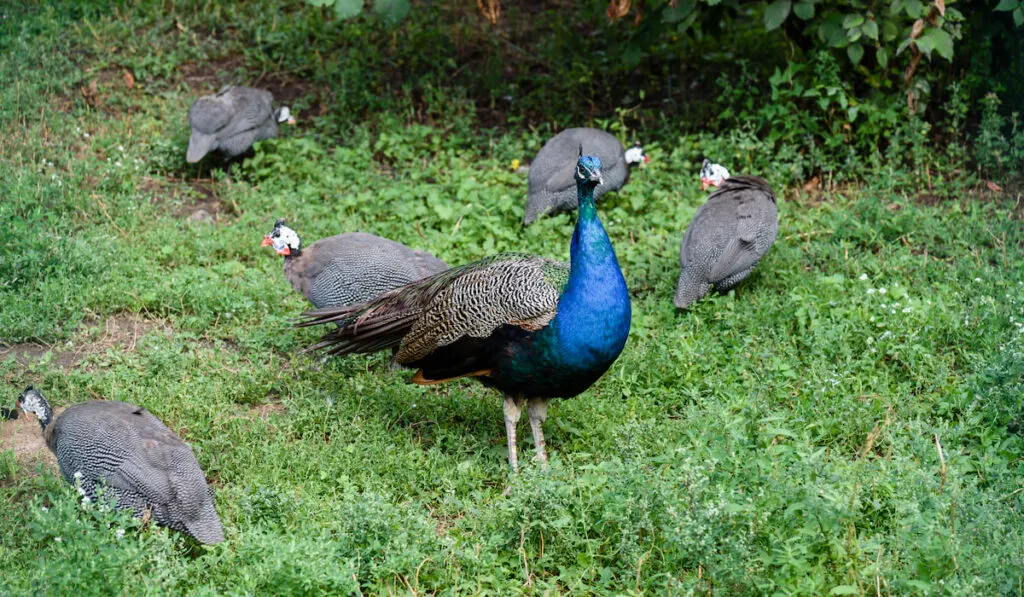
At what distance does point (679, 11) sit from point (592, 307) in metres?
3.47

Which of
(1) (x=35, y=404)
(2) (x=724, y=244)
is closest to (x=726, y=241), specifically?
(2) (x=724, y=244)

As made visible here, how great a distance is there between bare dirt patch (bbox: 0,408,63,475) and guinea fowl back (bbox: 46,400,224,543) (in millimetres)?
389

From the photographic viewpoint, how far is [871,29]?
6.89 m

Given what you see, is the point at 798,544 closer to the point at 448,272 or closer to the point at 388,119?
the point at 448,272

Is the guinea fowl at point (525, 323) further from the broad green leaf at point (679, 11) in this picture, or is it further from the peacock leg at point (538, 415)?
the broad green leaf at point (679, 11)

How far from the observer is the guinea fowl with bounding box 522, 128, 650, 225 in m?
7.11

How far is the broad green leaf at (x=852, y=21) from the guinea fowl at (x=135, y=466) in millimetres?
4963

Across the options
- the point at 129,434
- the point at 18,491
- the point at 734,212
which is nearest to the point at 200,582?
the point at 129,434

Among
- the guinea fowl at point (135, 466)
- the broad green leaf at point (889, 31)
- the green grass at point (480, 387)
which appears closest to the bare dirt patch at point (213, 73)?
the green grass at point (480, 387)

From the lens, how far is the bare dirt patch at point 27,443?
4891 millimetres

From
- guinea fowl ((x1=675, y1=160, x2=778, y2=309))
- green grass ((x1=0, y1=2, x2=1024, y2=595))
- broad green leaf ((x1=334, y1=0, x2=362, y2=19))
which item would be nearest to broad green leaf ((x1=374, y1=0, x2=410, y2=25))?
broad green leaf ((x1=334, y1=0, x2=362, y2=19))

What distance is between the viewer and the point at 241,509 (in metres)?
4.44

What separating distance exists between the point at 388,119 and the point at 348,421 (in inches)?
153

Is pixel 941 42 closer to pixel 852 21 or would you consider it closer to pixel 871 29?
pixel 871 29
